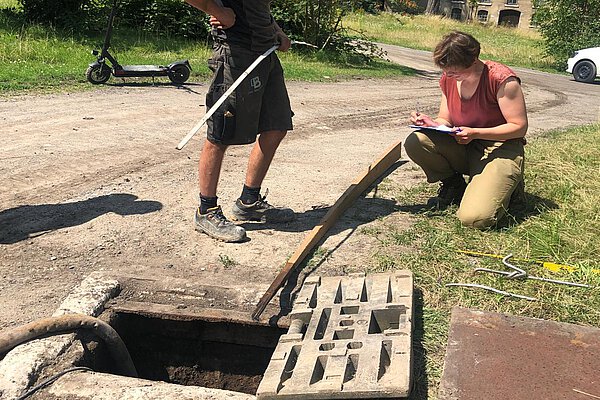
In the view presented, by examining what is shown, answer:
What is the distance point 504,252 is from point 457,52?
4.45 feet

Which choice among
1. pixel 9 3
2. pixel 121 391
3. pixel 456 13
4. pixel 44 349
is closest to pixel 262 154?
pixel 44 349

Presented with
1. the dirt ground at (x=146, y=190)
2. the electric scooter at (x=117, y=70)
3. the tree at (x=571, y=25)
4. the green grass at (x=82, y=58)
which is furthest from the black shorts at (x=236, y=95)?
the tree at (x=571, y=25)

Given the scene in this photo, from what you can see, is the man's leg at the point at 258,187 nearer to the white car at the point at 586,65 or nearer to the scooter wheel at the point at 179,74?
the scooter wheel at the point at 179,74

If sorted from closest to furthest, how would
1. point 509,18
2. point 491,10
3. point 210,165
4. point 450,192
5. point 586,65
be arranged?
1. point 210,165
2. point 450,192
3. point 586,65
4. point 509,18
5. point 491,10

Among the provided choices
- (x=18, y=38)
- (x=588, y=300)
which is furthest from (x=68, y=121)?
(x=18, y=38)

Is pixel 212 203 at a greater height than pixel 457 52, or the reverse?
pixel 457 52

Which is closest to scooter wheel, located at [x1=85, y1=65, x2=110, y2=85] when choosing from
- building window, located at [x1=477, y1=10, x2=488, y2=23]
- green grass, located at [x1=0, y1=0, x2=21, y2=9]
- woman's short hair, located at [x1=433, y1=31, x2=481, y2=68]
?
woman's short hair, located at [x1=433, y1=31, x2=481, y2=68]

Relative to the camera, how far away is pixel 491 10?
51.3 meters

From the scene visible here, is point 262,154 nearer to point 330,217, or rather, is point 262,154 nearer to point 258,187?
point 258,187

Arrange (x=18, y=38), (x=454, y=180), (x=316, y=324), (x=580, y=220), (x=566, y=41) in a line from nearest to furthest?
1. (x=316, y=324)
2. (x=580, y=220)
3. (x=454, y=180)
4. (x=18, y=38)
5. (x=566, y=41)

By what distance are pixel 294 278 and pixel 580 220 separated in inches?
83.9

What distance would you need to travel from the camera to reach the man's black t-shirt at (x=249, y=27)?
4.05m

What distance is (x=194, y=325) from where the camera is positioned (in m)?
3.61

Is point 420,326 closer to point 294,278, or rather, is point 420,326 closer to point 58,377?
point 294,278
